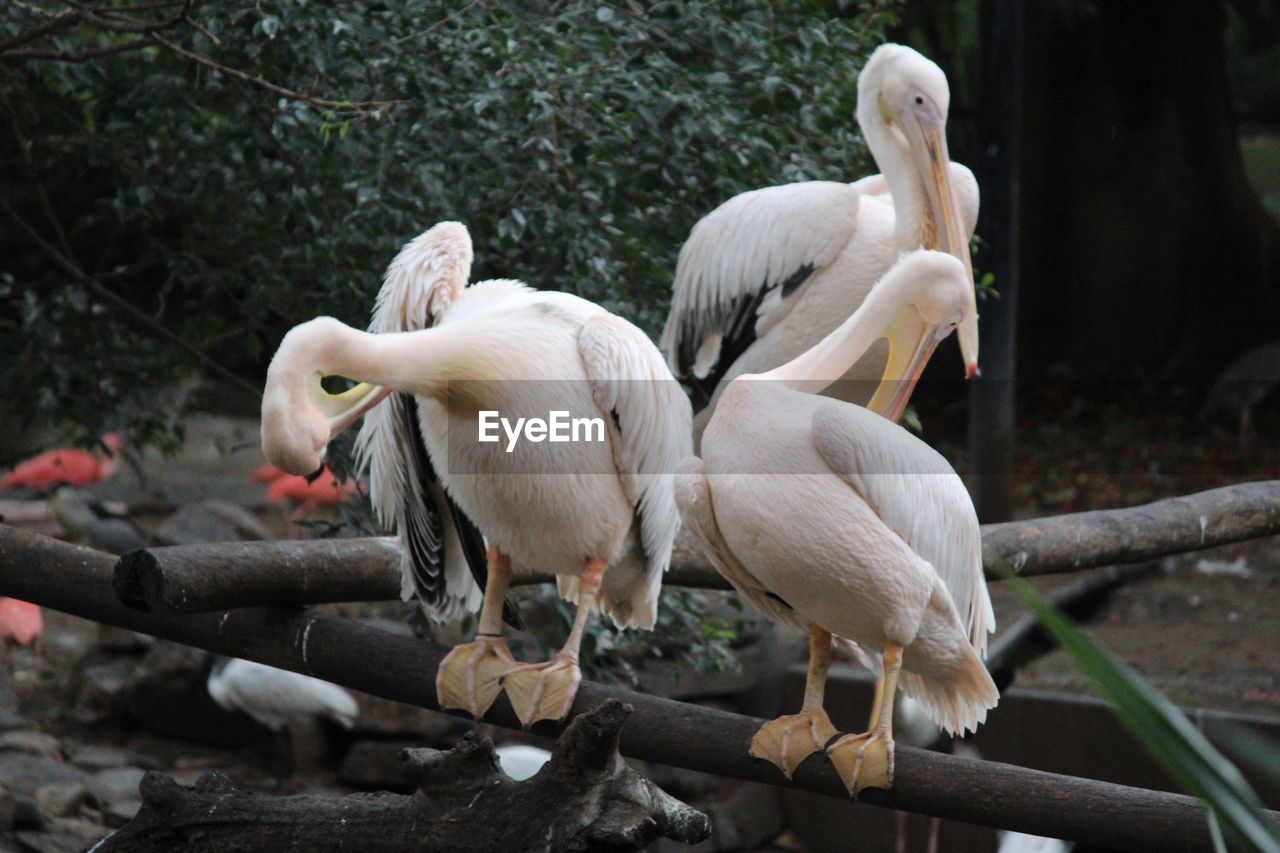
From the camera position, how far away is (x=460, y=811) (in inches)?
74.9

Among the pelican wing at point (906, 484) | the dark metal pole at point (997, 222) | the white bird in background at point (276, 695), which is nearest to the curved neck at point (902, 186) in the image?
the pelican wing at point (906, 484)

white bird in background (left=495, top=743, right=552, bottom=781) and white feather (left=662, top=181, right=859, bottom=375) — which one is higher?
white feather (left=662, top=181, right=859, bottom=375)

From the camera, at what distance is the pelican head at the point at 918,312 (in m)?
2.11

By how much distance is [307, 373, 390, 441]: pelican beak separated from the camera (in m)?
2.00

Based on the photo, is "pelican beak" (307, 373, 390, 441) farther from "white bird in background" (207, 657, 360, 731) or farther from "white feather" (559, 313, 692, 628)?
"white bird in background" (207, 657, 360, 731)

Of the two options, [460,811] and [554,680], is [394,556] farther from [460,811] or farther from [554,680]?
[460,811]

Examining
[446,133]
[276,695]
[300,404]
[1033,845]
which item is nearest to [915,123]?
[446,133]

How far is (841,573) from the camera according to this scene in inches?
77.9

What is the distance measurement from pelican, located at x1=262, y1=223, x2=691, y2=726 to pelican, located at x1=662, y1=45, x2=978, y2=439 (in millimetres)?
787

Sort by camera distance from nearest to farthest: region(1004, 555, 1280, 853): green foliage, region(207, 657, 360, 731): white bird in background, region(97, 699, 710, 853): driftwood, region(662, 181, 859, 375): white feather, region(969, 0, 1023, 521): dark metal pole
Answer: region(1004, 555, 1280, 853): green foliage < region(97, 699, 710, 853): driftwood < region(662, 181, 859, 375): white feather < region(969, 0, 1023, 521): dark metal pole < region(207, 657, 360, 731): white bird in background

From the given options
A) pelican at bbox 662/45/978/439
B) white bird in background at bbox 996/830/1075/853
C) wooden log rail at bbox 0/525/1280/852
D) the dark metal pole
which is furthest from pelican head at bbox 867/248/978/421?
the dark metal pole

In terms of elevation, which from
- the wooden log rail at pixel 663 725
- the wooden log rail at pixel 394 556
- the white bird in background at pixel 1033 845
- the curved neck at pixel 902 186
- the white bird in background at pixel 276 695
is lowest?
the white bird in background at pixel 276 695

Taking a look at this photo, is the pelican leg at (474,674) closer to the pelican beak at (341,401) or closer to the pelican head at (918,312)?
the pelican beak at (341,401)

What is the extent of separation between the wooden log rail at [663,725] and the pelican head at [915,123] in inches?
45.9
